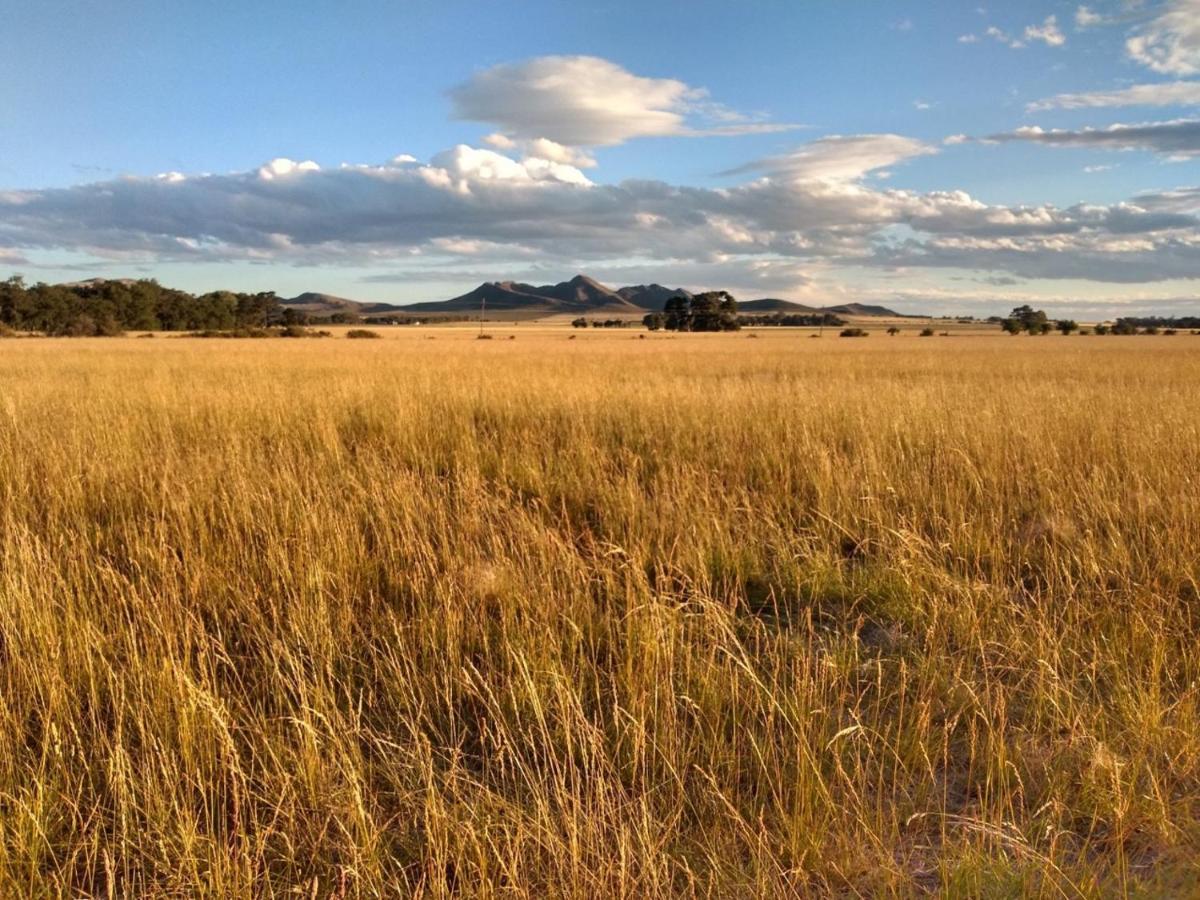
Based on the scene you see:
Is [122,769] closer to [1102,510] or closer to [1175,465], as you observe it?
[1102,510]

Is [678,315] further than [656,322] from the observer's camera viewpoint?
No

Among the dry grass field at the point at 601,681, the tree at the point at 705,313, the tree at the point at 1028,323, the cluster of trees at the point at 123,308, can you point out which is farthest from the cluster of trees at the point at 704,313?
the dry grass field at the point at 601,681

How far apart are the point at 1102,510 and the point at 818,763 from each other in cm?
384

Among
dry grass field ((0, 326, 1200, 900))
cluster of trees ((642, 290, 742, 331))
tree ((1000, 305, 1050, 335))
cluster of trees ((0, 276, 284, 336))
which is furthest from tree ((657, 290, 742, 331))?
dry grass field ((0, 326, 1200, 900))

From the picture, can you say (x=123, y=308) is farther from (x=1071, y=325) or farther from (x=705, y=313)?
(x=1071, y=325)

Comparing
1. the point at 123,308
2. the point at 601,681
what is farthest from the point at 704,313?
the point at 601,681

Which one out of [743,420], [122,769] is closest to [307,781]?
[122,769]

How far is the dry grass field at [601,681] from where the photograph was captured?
6.79 ft

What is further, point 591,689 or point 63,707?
point 591,689

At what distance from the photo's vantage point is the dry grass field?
6.79 feet

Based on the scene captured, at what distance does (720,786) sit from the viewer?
241cm

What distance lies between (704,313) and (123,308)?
82.5 metres

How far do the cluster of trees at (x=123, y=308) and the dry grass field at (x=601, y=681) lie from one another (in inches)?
3301

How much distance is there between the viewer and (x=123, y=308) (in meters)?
94.9
